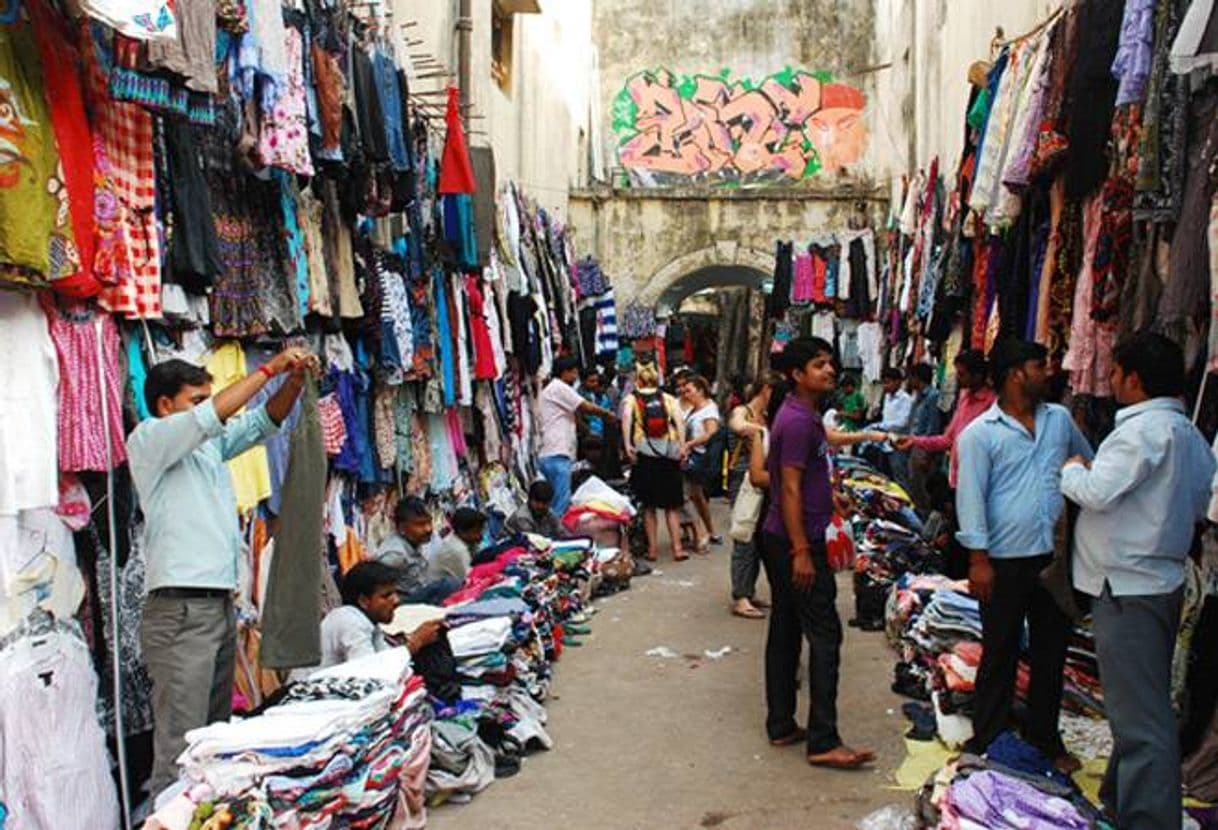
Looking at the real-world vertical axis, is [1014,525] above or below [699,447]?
above

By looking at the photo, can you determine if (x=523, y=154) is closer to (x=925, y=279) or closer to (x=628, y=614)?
(x=925, y=279)

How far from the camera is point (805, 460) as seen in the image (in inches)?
212

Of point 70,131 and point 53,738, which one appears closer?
point 53,738

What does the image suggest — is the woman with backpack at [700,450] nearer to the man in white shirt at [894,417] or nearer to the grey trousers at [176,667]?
the man in white shirt at [894,417]

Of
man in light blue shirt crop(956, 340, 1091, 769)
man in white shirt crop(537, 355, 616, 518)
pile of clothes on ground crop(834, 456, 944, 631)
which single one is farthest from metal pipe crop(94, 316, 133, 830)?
man in white shirt crop(537, 355, 616, 518)

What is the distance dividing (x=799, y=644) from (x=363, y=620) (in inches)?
→ 80.3

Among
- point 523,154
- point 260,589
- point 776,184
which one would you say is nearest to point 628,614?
point 260,589

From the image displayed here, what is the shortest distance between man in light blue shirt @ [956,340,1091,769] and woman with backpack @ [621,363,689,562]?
6.14 meters

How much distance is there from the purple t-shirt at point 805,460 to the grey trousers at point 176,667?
2499 mm

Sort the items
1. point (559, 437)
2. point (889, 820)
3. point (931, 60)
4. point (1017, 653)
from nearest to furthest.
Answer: point (889, 820) → point (1017, 653) → point (559, 437) → point (931, 60)

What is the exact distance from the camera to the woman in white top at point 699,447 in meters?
11.7

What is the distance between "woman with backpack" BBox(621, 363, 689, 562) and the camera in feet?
36.5

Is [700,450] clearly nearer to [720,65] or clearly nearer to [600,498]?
Result: [600,498]

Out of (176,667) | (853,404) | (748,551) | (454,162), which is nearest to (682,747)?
(176,667)
